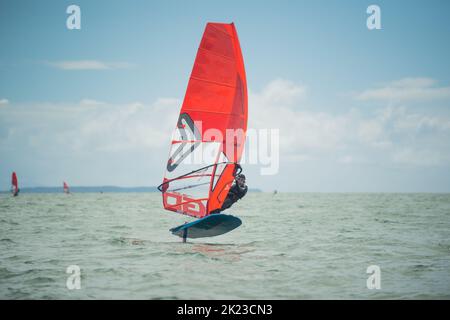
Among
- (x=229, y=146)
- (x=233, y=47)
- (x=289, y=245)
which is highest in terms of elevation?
(x=233, y=47)

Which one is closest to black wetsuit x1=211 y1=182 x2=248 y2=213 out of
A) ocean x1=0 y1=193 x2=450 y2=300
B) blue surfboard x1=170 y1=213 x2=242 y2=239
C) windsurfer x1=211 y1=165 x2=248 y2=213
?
windsurfer x1=211 y1=165 x2=248 y2=213

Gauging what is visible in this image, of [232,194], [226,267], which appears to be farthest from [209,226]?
[226,267]

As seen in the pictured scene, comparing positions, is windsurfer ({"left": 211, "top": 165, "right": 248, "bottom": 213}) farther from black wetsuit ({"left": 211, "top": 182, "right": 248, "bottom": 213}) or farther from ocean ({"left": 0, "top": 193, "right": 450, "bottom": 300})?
ocean ({"left": 0, "top": 193, "right": 450, "bottom": 300})

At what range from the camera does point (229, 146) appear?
1367cm

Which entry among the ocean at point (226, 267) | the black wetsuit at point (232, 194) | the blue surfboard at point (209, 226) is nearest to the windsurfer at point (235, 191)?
the black wetsuit at point (232, 194)

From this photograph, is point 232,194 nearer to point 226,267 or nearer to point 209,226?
point 209,226

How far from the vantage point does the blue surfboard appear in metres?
13.4

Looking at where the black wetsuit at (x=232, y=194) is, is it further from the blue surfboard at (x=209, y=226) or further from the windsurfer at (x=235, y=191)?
the blue surfboard at (x=209, y=226)

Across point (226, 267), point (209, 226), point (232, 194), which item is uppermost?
point (232, 194)

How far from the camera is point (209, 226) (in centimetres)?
1412

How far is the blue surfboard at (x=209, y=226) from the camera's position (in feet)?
43.9
